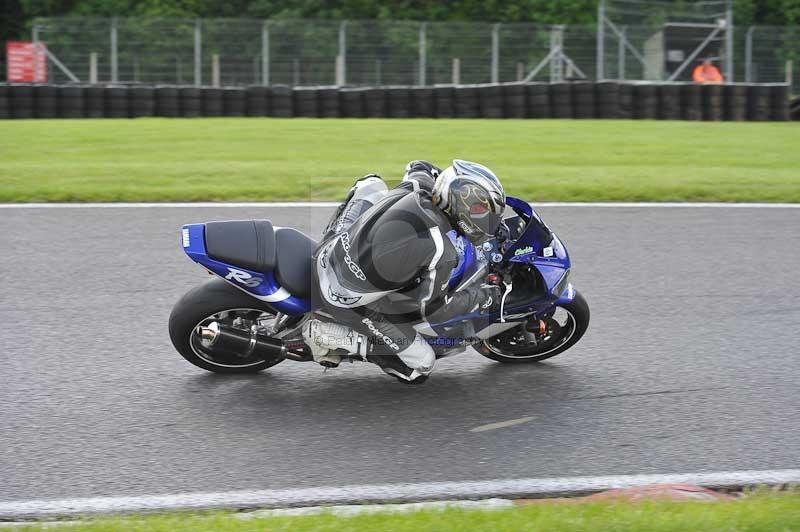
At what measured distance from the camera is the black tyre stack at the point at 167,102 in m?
16.7

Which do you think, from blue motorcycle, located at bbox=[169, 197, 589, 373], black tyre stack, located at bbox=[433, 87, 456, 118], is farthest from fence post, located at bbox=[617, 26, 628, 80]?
blue motorcycle, located at bbox=[169, 197, 589, 373]

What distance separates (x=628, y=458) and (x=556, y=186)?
613 cm

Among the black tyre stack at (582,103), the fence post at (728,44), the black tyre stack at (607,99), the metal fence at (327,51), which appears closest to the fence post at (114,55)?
the metal fence at (327,51)

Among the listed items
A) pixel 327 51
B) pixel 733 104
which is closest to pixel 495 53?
pixel 327 51

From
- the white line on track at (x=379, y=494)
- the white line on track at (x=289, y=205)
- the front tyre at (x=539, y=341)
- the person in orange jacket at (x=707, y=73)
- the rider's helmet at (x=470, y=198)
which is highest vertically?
the person in orange jacket at (x=707, y=73)

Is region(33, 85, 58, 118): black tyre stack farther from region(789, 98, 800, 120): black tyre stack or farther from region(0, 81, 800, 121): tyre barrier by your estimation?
region(789, 98, 800, 120): black tyre stack

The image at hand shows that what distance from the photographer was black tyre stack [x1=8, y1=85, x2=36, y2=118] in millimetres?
16656

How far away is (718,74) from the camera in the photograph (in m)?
20.4

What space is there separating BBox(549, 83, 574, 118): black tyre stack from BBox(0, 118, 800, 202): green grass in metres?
0.57

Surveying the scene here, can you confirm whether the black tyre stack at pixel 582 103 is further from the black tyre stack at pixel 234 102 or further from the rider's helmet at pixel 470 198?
the rider's helmet at pixel 470 198

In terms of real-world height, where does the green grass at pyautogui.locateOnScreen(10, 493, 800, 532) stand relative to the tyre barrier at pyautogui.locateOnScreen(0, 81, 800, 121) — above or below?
below

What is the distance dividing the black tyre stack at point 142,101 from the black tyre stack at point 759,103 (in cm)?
982

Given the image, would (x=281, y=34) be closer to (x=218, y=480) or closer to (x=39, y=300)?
(x=39, y=300)

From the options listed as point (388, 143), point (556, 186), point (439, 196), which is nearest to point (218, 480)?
point (439, 196)
